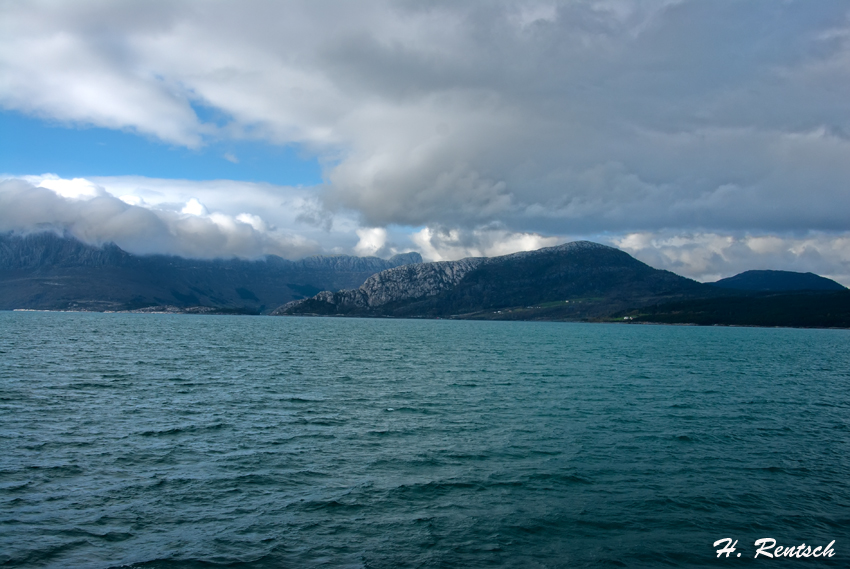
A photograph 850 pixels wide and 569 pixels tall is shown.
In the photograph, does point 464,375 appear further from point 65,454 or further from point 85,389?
point 65,454

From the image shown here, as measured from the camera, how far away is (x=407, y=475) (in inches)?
1296

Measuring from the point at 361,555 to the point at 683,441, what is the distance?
31412 mm

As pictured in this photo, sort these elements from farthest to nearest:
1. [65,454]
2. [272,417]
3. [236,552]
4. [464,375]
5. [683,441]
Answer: [464,375] → [272,417] → [683,441] → [65,454] → [236,552]

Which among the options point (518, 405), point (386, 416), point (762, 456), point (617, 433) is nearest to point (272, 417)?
point (386, 416)

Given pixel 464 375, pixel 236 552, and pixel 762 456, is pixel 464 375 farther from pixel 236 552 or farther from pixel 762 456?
pixel 236 552

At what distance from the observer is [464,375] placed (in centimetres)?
8469

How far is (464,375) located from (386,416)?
3583cm

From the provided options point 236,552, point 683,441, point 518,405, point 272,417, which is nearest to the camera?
point 236,552

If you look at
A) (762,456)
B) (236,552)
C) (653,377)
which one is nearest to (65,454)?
(236,552)

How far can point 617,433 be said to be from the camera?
44.8m

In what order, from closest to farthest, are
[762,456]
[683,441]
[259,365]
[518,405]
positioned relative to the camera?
[762,456] → [683,441] → [518,405] → [259,365]

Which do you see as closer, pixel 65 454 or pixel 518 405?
A: pixel 65 454

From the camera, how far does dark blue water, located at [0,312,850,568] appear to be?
2356cm

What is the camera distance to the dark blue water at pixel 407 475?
77.3 ft
